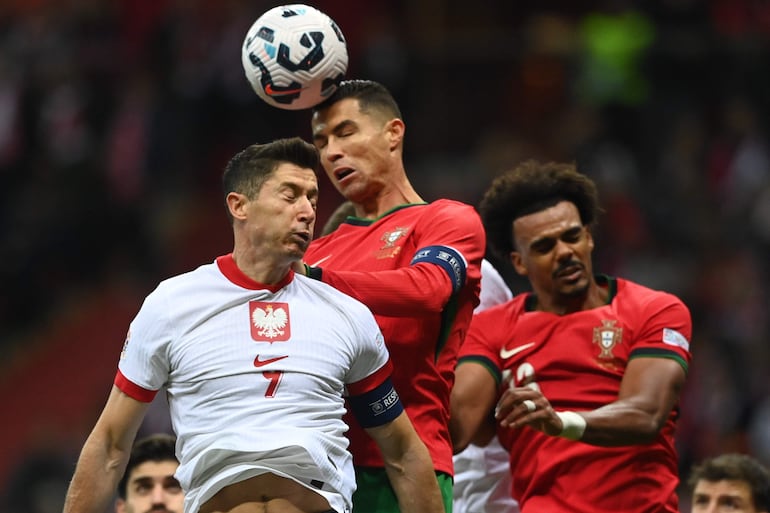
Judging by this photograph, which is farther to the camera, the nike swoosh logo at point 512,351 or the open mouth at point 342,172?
the nike swoosh logo at point 512,351

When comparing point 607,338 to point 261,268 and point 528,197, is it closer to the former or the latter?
point 528,197

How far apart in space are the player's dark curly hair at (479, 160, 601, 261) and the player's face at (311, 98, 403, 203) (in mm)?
889

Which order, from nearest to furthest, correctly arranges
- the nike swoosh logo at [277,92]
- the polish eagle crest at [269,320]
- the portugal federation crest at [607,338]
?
the polish eagle crest at [269,320] < the nike swoosh logo at [277,92] < the portugal federation crest at [607,338]

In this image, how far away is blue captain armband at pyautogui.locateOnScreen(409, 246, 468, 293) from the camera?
5.66 meters

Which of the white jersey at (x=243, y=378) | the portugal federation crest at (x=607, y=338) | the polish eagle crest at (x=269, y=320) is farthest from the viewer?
the portugal federation crest at (x=607, y=338)

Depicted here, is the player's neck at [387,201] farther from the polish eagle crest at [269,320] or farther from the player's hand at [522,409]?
the polish eagle crest at [269,320]

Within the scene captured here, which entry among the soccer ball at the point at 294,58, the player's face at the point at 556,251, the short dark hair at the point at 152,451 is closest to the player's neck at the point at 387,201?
the soccer ball at the point at 294,58

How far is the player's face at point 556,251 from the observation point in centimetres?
661

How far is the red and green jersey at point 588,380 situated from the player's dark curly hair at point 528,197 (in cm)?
42

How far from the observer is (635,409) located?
6.18 metres

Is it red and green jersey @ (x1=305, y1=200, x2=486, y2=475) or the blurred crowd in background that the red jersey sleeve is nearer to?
red and green jersey @ (x1=305, y1=200, x2=486, y2=475)

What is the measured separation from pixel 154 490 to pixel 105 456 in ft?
6.91

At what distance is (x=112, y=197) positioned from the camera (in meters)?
14.9

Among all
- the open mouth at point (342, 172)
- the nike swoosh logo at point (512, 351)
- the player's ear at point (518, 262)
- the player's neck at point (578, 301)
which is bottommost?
the nike swoosh logo at point (512, 351)
